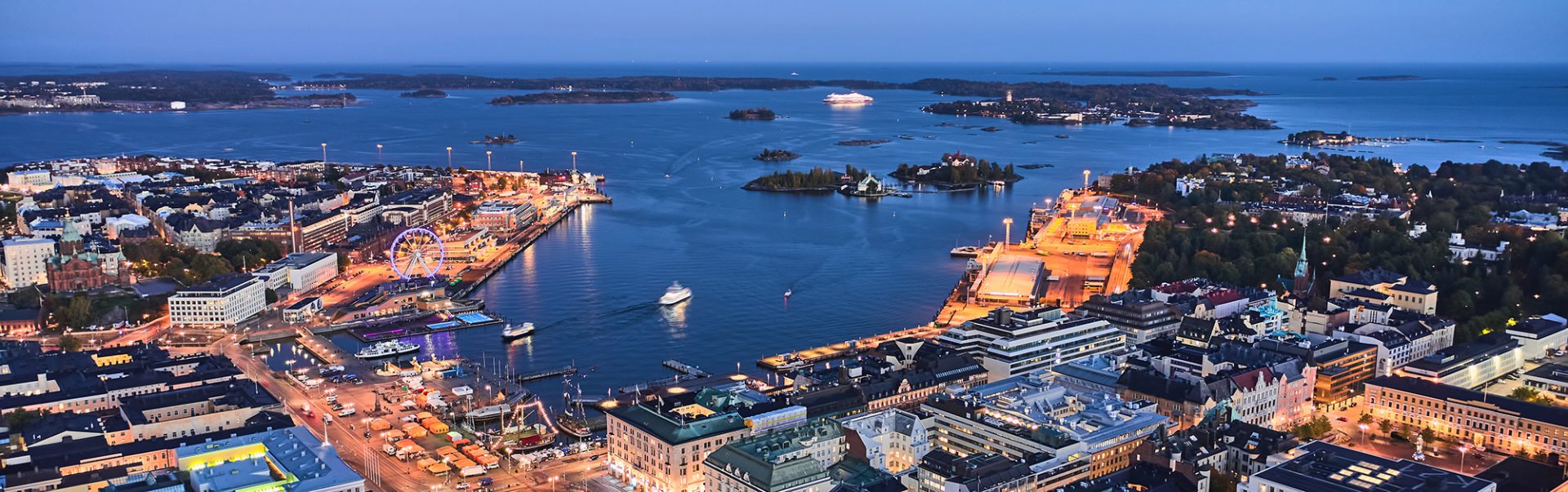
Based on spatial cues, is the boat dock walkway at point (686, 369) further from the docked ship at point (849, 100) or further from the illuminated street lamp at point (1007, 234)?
the docked ship at point (849, 100)

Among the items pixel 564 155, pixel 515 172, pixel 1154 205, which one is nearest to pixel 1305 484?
pixel 1154 205

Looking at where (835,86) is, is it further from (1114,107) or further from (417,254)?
(417,254)

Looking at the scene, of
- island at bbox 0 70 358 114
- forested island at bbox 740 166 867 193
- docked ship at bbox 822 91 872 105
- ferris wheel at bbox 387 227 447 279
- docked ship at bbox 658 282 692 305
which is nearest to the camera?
docked ship at bbox 658 282 692 305

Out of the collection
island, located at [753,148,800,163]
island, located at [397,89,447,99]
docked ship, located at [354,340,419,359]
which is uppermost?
island, located at [397,89,447,99]

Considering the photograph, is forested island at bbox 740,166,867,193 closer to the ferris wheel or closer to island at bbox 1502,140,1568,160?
the ferris wheel

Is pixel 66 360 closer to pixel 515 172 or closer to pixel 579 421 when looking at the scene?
pixel 579 421

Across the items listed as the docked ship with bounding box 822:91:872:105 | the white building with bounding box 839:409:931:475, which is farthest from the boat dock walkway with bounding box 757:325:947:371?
the docked ship with bounding box 822:91:872:105
